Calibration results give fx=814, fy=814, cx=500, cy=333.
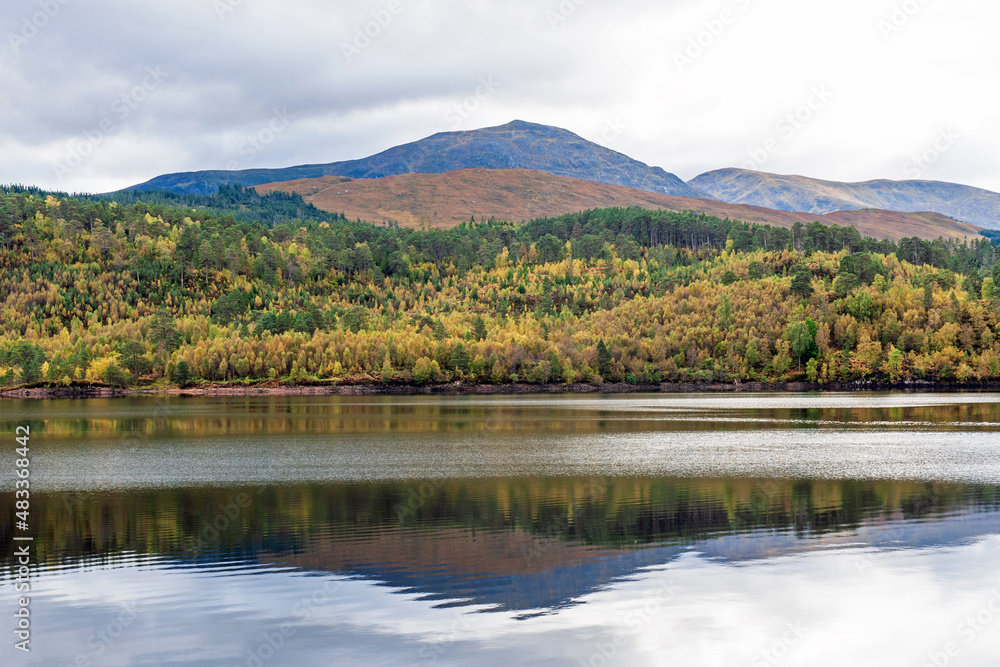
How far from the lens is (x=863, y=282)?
188 metres

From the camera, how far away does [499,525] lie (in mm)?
29703

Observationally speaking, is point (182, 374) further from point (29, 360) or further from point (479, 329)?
point (479, 329)

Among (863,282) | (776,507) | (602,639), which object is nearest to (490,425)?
(776,507)

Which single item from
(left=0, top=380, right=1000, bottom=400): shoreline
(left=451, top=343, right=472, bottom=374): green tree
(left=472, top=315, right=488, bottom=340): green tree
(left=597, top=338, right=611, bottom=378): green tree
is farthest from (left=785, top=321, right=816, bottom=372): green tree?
(left=451, top=343, right=472, bottom=374): green tree

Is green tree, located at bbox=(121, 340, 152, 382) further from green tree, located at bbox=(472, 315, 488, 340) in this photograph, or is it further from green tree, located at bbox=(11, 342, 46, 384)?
green tree, located at bbox=(472, 315, 488, 340)

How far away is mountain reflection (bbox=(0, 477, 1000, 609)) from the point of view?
23875mm

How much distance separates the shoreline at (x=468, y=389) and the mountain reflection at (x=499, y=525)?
119011mm

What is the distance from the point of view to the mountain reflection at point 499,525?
78.3 ft

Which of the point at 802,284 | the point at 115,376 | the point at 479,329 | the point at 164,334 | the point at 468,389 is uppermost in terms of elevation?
the point at 802,284

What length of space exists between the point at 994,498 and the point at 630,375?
138m

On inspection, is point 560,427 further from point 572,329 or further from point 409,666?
point 572,329

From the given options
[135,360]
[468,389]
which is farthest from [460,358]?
[135,360]

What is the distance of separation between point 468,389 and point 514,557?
140 m

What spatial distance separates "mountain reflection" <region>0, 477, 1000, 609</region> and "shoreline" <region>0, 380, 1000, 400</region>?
119011 millimetres
